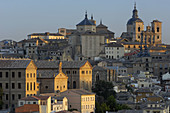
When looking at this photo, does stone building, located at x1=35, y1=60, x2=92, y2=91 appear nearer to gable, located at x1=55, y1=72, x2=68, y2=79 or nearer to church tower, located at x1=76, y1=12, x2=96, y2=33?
gable, located at x1=55, y1=72, x2=68, y2=79

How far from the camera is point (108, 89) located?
4158 inches

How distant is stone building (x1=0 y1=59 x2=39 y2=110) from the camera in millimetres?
90062

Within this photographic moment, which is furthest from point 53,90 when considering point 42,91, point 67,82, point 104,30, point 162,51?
point 104,30

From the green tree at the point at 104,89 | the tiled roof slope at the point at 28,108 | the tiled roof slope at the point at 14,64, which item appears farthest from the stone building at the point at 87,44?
the tiled roof slope at the point at 28,108

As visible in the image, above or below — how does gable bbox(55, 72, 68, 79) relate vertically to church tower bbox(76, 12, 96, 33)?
below

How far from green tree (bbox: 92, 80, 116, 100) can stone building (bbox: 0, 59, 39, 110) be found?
1552cm

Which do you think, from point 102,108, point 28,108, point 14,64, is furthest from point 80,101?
point 28,108

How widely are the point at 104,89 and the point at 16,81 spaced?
1870 cm

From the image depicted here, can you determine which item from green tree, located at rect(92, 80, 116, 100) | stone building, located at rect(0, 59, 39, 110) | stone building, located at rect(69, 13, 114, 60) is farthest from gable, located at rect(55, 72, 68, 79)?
stone building, located at rect(69, 13, 114, 60)

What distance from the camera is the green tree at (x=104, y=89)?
343ft

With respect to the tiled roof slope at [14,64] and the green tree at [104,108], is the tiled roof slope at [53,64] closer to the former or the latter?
the tiled roof slope at [14,64]

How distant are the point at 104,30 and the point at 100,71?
7207 cm

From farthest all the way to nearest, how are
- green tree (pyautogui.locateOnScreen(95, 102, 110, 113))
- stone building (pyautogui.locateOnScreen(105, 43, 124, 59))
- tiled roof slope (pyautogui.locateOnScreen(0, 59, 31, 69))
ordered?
stone building (pyautogui.locateOnScreen(105, 43, 124, 59)) → tiled roof slope (pyautogui.locateOnScreen(0, 59, 31, 69)) → green tree (pyautogui.locateOnScreen(95, 102, 110, 113))

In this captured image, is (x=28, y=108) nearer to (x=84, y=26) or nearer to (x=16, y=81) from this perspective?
(x=16, y=81)
